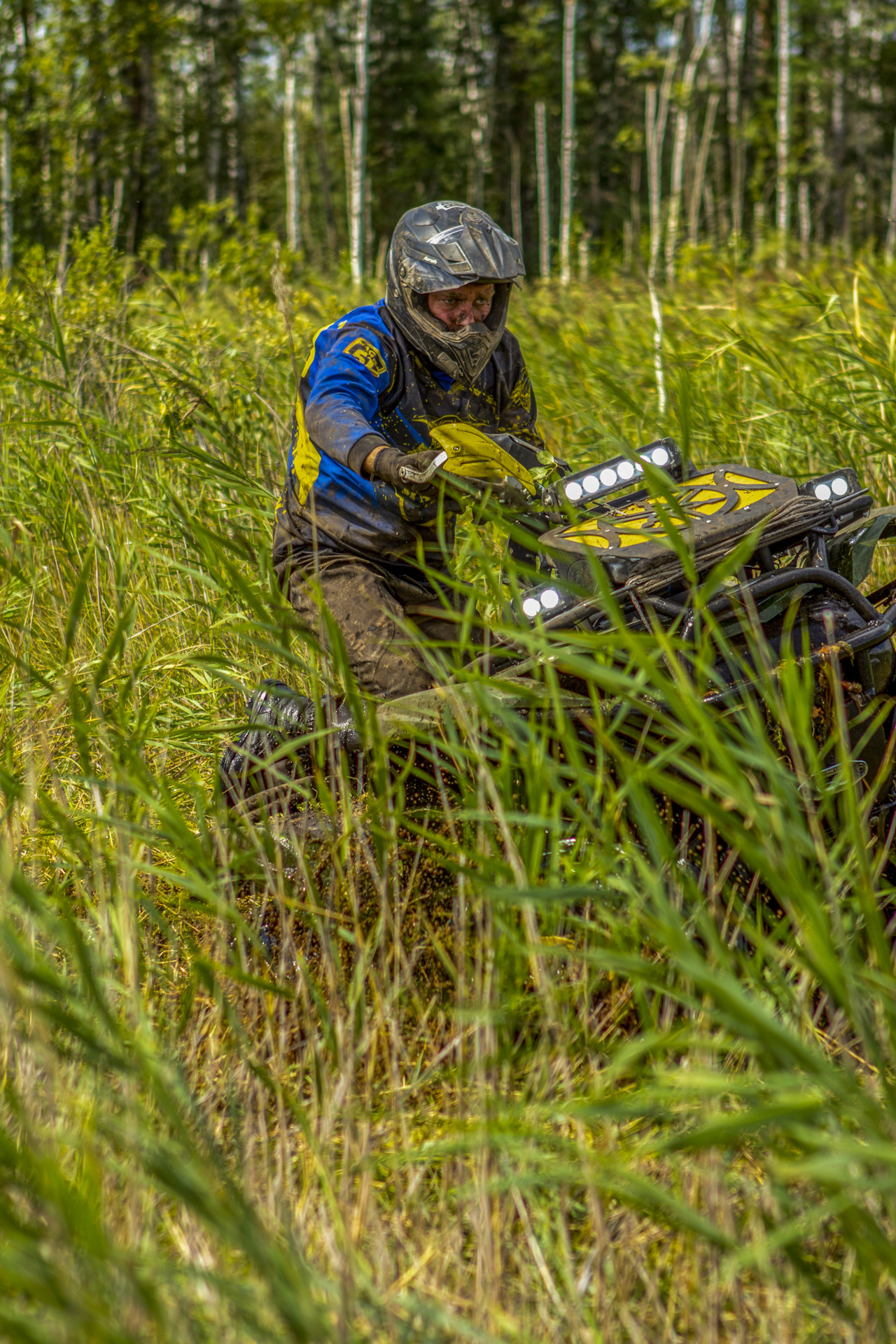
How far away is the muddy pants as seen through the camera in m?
3.06

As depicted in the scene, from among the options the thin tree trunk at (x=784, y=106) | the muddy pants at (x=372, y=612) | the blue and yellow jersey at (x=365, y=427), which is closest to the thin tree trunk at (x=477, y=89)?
the thin tree trunk at (x=784, y=106)

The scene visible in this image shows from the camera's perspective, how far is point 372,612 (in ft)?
10.4

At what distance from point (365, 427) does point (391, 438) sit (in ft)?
1.40

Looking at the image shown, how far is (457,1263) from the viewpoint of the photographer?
1.68m

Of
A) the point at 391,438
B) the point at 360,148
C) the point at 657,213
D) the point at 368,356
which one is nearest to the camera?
the point at 368,356

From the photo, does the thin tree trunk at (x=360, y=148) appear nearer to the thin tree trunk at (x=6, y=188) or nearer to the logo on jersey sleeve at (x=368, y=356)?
the thin tree trunk at (x=6, y=188)

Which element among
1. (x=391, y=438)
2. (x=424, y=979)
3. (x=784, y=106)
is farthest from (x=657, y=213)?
(x=424, y=979)

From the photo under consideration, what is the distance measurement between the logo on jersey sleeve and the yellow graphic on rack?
107cm

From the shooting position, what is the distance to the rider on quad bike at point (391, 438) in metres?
A: 3.05

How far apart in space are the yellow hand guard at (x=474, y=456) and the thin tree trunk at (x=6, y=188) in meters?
18.9

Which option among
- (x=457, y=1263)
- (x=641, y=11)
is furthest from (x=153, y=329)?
(x=641, y=11)

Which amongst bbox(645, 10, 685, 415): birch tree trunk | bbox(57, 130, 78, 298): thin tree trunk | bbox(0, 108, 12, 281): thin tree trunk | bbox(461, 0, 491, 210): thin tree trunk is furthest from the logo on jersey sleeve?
bbox(461, 0, 491, 210): thin tree trunk

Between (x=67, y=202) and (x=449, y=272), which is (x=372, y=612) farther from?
(x=67, y=202)

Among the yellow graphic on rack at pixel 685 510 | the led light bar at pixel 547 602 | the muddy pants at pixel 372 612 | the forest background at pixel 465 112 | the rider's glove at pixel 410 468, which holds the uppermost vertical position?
the forest background at pixel 465 112
